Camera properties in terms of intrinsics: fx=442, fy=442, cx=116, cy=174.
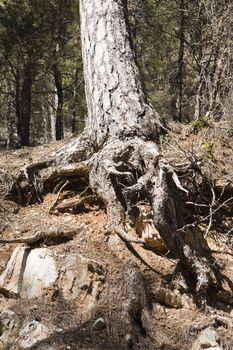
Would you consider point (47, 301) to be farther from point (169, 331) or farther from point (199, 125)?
point (199, 125)

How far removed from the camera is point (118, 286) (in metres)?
3.79

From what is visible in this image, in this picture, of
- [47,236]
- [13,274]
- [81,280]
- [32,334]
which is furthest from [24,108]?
[32,334]

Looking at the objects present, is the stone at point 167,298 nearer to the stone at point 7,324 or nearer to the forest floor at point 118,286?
the forest floor at point 118,286

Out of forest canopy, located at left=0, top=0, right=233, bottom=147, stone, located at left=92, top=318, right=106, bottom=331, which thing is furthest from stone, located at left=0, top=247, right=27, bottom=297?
forest canopy, located at left=0, top=0, right=233, bottom=147

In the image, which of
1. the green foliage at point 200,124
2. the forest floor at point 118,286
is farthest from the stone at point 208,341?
the green foliage at point 200,124

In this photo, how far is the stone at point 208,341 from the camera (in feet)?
11.0

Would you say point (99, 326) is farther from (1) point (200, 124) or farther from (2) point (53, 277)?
(1) point (200, 124)

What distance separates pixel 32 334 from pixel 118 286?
0.82 m

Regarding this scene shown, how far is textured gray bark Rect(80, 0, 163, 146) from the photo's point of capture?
4.83 metres

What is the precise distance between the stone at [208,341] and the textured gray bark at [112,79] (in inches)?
84.1

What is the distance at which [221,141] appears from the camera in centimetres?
548

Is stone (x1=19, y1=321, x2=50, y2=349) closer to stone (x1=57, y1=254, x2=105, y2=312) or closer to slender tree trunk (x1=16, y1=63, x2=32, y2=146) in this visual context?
stone (x1=57, y1=254, x2=105, y2=312)

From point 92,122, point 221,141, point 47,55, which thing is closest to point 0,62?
point 47,55

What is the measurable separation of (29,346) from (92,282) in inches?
30.4
